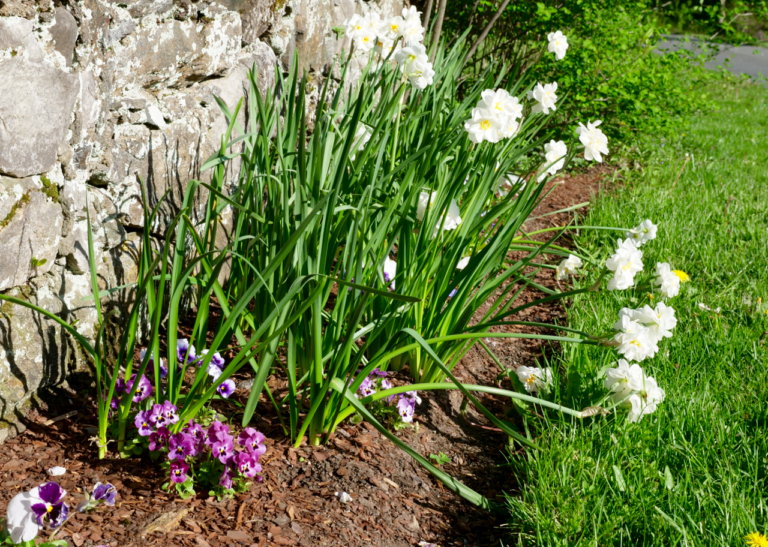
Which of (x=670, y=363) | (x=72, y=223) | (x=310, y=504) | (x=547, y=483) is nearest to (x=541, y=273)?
(x=670, y=363)

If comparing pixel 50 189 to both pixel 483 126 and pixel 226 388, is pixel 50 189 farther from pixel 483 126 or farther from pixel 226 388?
pixel 483 126

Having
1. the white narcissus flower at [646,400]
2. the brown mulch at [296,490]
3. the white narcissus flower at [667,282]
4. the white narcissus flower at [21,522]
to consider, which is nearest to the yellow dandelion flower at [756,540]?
the white narcissus flower at [646,400]

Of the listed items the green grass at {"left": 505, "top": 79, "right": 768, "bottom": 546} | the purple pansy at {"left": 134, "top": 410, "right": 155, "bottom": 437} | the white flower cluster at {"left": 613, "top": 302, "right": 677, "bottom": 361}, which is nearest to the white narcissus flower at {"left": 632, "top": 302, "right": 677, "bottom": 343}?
the white flower cluster at {"left": 613, "top": 302, "right": 677, "bottom": 361}

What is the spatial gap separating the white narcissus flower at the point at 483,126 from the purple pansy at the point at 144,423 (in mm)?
1097

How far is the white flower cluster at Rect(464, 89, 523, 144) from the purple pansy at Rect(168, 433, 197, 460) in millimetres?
1062

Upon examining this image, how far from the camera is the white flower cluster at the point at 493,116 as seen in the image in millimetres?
1770

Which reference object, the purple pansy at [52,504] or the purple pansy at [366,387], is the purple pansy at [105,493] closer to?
the purple pansy at [52,504]

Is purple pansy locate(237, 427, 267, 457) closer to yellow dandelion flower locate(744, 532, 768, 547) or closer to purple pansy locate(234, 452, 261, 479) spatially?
purple pansy locate(234, 452, 261, 479)

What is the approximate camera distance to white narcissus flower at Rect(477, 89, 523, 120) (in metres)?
1.76

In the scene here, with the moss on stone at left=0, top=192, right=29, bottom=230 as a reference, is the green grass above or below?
below

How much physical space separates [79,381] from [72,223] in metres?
0.42

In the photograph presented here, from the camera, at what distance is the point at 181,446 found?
1.44 meters

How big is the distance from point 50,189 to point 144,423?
0.61 meters

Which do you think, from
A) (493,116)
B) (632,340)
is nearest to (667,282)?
(632,340)
